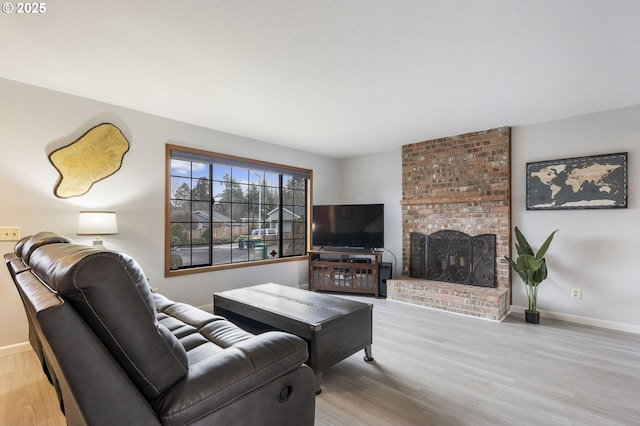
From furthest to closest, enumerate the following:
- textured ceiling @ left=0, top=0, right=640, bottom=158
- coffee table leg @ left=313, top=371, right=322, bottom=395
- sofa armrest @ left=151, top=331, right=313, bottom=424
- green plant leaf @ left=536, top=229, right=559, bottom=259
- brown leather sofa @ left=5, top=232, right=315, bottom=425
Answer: green plant leaf @ left=536, top=229, right=559, bottom=259
coffee table leg @ left=313, top=371, right=322, bottom=395
textured ceiling @ left=0, top=0, right=640, bottom=158
sofa armrest @ left=151, top=331, right=313, bottom=424
brown leather sofa @ left=5, top=232, right=315, bottom=425

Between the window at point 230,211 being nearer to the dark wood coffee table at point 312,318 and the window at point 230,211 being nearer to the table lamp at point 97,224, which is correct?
the table lamp at point 97,224

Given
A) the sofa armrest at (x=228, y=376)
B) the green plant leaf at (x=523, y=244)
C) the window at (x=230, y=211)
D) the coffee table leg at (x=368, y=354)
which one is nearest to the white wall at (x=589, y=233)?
the green plant leaf at (x=523, y=244)

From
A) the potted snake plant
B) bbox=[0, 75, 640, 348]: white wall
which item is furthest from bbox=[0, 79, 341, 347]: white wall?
the potted snake plant

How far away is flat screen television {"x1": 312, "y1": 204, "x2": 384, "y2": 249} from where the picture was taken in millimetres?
4722

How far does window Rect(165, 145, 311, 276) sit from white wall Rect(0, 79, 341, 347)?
0.14 meters

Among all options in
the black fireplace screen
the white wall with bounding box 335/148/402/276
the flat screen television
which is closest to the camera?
the black fireplace screen

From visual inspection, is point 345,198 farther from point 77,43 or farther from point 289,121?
point 77,43

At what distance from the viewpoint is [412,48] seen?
2.10 m

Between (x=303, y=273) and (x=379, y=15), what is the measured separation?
3961mm

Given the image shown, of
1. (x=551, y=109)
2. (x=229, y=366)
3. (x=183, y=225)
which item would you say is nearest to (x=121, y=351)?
(x=229, y=366)

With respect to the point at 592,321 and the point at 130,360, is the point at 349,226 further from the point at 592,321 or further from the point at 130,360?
the point at 130,360

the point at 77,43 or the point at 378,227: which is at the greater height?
the point at 77,43

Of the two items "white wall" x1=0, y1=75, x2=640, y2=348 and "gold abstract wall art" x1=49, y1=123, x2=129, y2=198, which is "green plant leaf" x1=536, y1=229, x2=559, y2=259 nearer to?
"white wall" x1=0, y1=75, x2=640, y2=348

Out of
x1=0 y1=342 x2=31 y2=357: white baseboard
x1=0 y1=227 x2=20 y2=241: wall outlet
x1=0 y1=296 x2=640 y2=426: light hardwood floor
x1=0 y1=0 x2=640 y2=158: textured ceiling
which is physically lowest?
x1=0 y1=296 x2=640 y2=426: light hardwood floor
